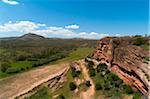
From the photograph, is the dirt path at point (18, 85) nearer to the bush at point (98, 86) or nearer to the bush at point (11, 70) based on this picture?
the bush at point (98, 86)

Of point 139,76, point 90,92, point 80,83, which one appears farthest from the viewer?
point 80,83

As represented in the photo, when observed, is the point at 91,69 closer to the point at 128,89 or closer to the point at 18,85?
the point at 128,89

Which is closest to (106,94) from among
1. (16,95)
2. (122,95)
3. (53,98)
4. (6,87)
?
(122,95)

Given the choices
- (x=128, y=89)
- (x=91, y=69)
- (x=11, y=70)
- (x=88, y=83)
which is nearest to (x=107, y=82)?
(x=88, y=83)

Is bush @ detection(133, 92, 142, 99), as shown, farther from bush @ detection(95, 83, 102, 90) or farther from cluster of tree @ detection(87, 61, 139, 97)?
bush @ detection(95, 83, 102, 90)

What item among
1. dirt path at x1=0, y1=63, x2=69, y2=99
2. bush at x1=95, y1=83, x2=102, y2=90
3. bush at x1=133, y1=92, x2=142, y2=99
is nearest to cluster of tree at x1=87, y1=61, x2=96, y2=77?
bush at x1=95, y1=83, x2=102, y2=90

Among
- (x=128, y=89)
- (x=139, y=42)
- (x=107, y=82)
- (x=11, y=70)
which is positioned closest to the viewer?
(x=128, y=89)

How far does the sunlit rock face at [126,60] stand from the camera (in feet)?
121

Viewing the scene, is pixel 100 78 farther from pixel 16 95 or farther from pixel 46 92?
pixel 16 95

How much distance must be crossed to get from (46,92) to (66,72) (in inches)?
252

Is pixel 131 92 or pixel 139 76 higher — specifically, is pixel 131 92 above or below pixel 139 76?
below

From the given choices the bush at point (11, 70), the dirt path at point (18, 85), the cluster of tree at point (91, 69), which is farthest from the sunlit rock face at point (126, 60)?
the bush at point (11, 70)

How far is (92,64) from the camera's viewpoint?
51.4m

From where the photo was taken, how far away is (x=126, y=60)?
1649 inches
